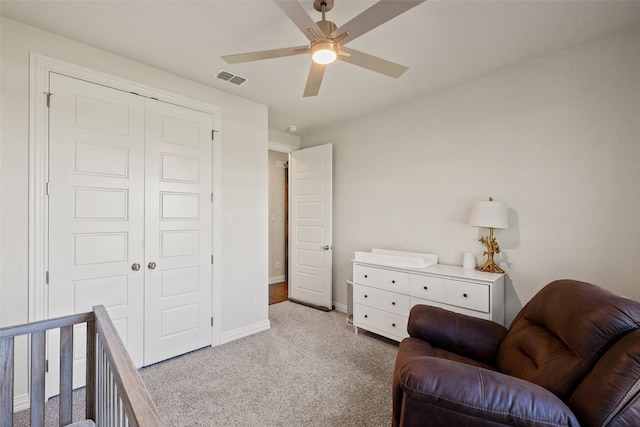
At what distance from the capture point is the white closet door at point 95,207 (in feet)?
6.74

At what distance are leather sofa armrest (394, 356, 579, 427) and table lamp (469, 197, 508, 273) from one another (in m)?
1.49

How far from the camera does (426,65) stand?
2422 mm

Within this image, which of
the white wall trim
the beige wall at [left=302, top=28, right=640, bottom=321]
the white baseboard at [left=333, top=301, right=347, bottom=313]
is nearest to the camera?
the beige wall at [left=302, top=28, right=640, bottom=321]

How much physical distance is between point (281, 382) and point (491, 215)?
2.19 meters

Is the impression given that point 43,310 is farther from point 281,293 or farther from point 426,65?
point 426,65

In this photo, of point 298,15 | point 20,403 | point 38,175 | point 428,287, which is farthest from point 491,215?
point 20,403

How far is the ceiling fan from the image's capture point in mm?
1302

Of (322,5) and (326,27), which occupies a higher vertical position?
(322,5)

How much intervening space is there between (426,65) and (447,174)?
107cm

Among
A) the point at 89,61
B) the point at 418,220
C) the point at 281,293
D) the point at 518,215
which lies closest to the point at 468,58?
the point at 518,215

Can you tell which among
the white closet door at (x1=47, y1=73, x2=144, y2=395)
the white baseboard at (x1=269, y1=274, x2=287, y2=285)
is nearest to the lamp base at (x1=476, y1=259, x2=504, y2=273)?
the white closet door at (x1=47, y1=73, x2=144, y2=395)

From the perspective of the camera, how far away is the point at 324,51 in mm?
1548

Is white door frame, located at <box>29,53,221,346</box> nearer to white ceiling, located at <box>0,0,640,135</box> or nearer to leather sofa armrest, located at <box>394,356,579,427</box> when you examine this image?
white ceiling, located at <box>0,0,640,135</box>

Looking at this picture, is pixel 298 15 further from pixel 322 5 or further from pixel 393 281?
pixel 393 281
